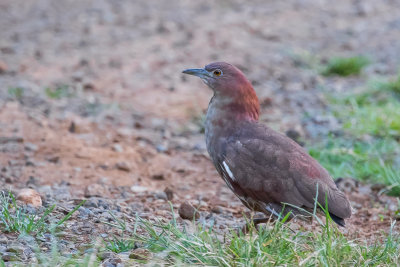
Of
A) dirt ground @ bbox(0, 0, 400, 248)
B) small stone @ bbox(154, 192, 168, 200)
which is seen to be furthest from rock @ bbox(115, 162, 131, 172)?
small stone @ bbox(154, 192, 168, 200)

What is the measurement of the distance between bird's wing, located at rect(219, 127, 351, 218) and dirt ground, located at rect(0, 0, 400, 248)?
1.87ft

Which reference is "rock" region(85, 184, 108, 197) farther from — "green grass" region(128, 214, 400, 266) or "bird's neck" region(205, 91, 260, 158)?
"green grass" region(128, 214, 400, 266)

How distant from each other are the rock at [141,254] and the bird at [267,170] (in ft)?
3.03

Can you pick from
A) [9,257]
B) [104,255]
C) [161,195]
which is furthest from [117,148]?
[9,257]

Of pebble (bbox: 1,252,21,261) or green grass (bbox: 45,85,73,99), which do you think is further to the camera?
green grass (bbox: 45,85,73,99)

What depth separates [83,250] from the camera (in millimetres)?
4195

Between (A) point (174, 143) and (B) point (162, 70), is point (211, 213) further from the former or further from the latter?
(B) point (162, 70)

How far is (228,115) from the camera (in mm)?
5156

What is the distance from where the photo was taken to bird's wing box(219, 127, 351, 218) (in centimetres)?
465

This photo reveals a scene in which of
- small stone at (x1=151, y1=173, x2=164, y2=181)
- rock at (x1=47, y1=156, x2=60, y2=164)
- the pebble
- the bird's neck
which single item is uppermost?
the bird's neck

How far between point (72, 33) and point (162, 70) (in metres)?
2.20

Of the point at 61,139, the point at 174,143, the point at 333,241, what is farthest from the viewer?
the point at 174,143

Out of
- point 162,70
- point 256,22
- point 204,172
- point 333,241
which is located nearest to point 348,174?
point 204,172

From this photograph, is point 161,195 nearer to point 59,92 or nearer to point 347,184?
point 347,184
